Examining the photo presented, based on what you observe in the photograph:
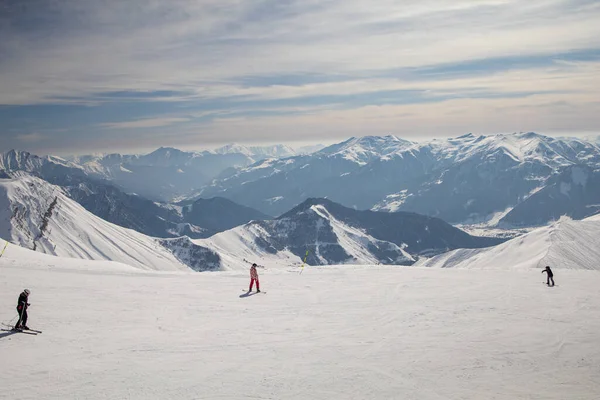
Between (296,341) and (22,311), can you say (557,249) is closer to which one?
(296,341)

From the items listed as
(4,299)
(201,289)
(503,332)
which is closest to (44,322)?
(4,299)

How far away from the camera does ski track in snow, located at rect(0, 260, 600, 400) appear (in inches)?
720

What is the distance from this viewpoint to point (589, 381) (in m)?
19.5

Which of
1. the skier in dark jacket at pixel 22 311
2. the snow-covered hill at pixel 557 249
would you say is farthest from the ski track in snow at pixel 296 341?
the snow-covered hill at pixel 557 249

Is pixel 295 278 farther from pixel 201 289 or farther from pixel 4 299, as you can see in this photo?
pixel 4 299

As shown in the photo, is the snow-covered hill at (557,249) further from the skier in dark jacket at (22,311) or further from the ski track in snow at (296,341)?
the skier in dark jacket at (22,311)

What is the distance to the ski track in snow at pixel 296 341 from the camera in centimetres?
1830

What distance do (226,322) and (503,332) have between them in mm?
16244

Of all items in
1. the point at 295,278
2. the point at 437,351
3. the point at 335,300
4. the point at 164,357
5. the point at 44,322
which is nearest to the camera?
the point at 164,357

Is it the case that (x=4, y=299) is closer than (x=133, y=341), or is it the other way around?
(x=133, y=341)

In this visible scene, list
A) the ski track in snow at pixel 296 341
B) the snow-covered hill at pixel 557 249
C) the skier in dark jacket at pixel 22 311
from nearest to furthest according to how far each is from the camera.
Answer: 1. the ski track in snow at pixel 296 341
2. the skier in dark jacket at pixel 22 311
3. the snow-covered hill at pixel 557 249

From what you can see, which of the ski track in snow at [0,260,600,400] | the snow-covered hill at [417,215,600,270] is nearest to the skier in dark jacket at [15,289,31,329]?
the ski track in snow at [0,260,600,400]

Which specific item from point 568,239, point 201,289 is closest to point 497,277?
point 201,289

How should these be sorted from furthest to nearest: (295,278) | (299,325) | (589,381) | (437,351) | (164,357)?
1. (295,278)
2. (299,325)
3. (437,351)
4. (164,357)
5. (589,381)
